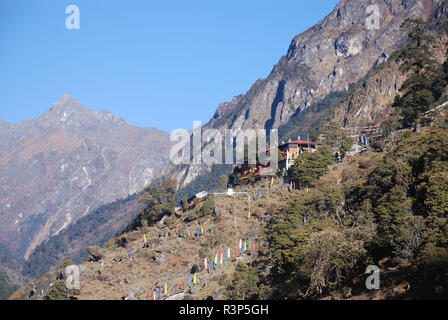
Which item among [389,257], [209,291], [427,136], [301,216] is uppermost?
[427,136]

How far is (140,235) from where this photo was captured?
83.6 m

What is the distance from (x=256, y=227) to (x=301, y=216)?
57.0 feet

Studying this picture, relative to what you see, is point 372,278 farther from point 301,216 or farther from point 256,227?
point 256,227

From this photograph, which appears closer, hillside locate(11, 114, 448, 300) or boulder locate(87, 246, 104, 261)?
hillside locate(11, 114, 448, 300)

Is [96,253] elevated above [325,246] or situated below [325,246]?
below

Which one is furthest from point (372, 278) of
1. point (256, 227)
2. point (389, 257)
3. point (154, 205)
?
point (154, 205)

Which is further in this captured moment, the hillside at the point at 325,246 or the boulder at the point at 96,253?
the boulder at the point at 96,253

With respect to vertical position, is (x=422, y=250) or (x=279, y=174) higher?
(x=279, y=174)

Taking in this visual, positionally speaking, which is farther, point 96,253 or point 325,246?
point 96,253

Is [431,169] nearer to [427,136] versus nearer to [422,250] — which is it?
[427,136]

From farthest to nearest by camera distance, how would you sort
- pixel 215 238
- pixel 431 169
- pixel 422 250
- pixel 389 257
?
pixel 215 238 < pixel 431 169 < pixel 389 257 < pixel 422 250
